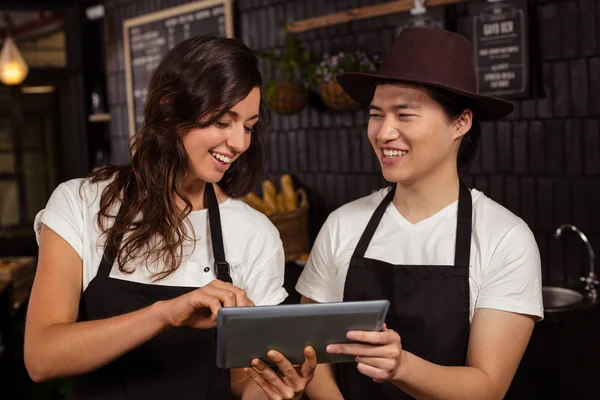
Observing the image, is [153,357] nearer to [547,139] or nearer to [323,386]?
[323,386]

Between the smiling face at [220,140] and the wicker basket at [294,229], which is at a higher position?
the smiling face at [220,140]

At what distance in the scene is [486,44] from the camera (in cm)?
359

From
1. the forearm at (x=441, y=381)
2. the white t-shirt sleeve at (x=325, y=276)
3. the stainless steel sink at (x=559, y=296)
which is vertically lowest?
the stainless steel sink at (x=559, y=296)

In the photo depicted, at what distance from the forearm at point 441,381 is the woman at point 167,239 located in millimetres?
239

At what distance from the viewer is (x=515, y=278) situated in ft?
5.80

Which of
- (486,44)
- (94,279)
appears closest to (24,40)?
(486,44)

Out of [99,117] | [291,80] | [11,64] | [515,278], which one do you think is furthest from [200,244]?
[99,117]

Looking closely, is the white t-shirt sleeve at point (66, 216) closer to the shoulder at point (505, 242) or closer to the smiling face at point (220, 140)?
the smiling face at point (220, 140)

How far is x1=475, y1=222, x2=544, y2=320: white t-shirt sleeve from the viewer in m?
1.75

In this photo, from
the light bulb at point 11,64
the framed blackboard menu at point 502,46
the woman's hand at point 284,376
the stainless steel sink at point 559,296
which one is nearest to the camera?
the woman's hand at point 284,376

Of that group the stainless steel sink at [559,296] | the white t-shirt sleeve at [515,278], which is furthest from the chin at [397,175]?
the stainless steel sink at [559,296]

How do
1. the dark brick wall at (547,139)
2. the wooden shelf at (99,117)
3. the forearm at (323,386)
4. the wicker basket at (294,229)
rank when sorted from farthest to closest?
1. the wooden shelf at (99,117)
2. the wicker basket at (294,229)
3. the dark brick wall at (547,139)
4. the forearm at (323,386)

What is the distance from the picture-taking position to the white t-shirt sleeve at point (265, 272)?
1.92m

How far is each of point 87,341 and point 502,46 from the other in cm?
259
